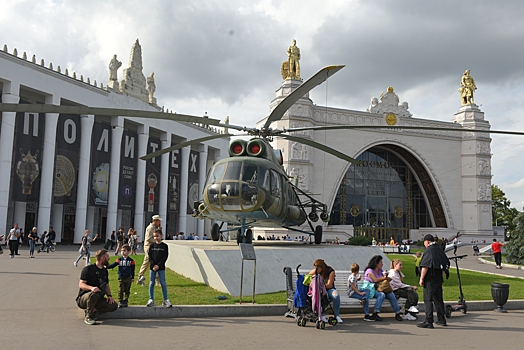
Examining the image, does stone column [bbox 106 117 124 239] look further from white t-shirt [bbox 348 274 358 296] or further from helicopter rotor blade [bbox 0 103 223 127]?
white t-shirt [bbox 348 274 358 296]

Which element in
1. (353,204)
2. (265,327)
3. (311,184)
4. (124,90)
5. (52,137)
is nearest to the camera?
(265,327)

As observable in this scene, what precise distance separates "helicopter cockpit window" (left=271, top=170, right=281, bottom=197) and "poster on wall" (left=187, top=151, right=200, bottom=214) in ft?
112

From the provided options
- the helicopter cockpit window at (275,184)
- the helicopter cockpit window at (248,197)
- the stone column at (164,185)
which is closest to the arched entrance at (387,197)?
the stone column at (164,185)

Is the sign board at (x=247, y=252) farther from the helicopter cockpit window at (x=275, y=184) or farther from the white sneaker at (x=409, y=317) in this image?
the helicopter cockpit window at (x=275, y=184)

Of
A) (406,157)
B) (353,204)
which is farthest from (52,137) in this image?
(406,157)

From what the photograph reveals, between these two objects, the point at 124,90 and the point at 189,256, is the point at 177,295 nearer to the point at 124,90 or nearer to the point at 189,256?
the point at 189,256

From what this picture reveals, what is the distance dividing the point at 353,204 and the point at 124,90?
3071 cm

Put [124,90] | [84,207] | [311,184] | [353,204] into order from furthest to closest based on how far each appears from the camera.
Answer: [353,204] < [311,184] < [124,90] < [84,207]

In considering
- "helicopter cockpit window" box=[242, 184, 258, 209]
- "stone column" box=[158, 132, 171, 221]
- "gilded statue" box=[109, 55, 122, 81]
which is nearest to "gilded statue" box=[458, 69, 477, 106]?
"stone column" box=[158, 132, 171, 221]

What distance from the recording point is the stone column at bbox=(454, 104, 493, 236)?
55.7 metres

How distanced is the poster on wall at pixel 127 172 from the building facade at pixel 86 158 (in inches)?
3.5

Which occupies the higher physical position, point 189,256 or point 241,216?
point 241,216

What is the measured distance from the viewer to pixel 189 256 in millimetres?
12805

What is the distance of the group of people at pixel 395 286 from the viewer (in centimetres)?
838
